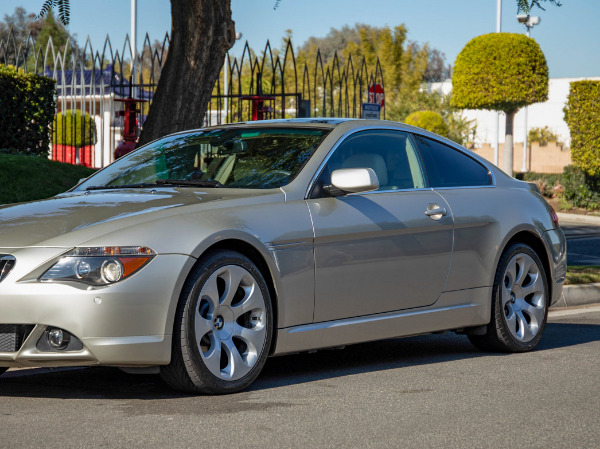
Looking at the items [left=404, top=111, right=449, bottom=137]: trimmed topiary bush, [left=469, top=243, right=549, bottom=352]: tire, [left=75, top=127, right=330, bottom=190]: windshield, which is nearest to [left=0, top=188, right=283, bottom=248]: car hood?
[left=75, top=127, right=330, bottom=190]: windshield

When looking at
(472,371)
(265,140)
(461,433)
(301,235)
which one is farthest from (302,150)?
(461,433)

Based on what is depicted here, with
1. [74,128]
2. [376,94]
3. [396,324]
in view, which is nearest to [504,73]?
[376,94]

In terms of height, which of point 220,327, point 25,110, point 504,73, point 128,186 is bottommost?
point 220,327

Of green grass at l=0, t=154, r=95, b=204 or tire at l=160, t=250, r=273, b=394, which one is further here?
green grass at l=0, t=154, r=95, b=204

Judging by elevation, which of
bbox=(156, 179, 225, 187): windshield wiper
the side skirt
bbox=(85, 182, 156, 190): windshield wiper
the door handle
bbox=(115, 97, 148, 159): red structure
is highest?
bbox=(115, 97, 148, 159): red structure

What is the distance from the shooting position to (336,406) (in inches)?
201

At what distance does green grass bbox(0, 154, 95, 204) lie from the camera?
12852 mm

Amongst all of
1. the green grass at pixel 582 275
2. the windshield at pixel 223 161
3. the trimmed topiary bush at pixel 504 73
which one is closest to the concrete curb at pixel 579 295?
the green grass at pixel 582 275

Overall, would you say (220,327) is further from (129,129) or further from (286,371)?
(129,129)

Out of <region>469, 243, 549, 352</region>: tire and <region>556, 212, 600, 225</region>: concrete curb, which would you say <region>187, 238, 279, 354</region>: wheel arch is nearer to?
<region>469, 243, 549, 352</region>: tire

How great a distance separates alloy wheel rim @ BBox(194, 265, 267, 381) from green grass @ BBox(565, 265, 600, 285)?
5727 millimetres

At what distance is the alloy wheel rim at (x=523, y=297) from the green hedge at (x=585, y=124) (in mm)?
18634

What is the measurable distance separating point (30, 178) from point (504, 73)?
14.8 m

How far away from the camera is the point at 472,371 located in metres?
6.27
